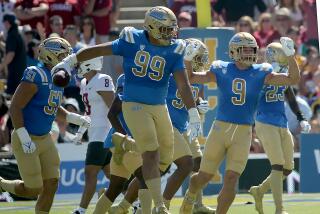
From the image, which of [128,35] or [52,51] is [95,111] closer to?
[52,51]

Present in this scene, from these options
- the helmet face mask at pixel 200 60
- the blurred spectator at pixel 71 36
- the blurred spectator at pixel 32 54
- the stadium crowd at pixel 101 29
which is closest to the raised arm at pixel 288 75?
the helmet face mask at pixel 200 60

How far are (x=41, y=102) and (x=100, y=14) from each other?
9.07 m

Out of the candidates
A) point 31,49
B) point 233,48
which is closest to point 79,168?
point 31,49

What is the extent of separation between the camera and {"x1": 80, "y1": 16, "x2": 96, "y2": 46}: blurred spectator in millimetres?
20484

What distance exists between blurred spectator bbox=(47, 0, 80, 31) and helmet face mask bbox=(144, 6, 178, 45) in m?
9.12

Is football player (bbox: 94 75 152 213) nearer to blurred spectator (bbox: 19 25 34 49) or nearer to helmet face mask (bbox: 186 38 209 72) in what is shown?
helmet face mask (bbox: 186 38 209 72)

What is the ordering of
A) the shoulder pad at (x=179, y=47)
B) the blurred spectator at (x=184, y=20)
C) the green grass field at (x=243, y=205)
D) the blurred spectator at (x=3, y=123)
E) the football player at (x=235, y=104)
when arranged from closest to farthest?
the shoulder pad at (x=179, y=47)
the football player at (x=235, y=104)
the green grass field at (x=243, y=205)
the blurred spectator at (x=3, y=123)
the blurred spectator at (x=184, y=20)

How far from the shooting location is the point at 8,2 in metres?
20.5

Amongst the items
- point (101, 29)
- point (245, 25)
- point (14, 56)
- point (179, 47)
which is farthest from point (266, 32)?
point (179, 47)

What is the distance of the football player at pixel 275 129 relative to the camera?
1363cm

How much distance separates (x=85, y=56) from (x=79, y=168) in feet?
23.4

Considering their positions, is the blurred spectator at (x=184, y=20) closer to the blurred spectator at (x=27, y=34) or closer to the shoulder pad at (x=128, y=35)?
the blurred spectator at (x=27, y=34)

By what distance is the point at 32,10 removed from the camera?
66.6ft

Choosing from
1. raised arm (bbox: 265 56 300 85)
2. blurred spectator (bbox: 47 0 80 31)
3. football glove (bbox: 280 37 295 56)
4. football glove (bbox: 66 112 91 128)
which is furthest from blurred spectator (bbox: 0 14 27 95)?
raised arm (bbox: 265 56 300 85)
